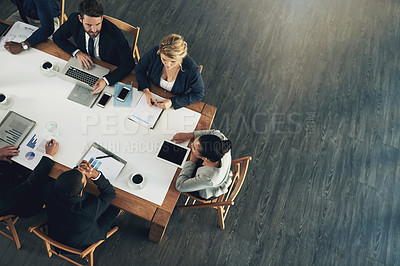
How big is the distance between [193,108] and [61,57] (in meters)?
1.15

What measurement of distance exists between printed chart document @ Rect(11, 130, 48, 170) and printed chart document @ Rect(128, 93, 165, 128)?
644 millimetres

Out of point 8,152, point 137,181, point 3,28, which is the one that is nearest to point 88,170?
point 137,181

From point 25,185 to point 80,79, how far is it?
869 mm

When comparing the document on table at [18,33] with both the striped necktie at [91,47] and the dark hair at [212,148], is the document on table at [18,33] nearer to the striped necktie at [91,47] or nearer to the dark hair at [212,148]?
the striped necktie at [91,47]

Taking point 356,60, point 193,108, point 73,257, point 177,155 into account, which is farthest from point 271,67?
point 73,257

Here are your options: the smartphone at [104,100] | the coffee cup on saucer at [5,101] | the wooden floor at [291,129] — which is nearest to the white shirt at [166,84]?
the smartphone at [104,100]

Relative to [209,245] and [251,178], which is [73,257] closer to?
[209,245]

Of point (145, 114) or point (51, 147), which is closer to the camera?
point (51, 147)

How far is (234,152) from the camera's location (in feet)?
10.5

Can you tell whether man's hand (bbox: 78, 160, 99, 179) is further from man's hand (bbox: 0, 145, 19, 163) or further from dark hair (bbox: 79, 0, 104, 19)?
dark hair (bbox: 79, 0, 104, 19)

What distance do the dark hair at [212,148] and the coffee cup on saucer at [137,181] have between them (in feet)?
1.44

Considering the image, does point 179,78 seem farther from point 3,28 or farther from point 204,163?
point 3,28

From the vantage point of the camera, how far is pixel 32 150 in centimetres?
211

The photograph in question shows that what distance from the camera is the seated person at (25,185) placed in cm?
200
